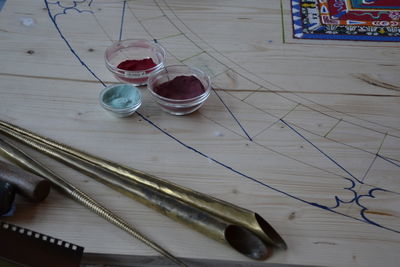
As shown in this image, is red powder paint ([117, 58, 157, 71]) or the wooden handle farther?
red powder paint ([117, 58, 157, 71])

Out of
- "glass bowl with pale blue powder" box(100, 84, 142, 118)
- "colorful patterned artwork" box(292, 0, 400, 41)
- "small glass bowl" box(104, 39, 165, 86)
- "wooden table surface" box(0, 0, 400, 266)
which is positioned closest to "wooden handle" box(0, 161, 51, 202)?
"wooden table surface" box(0, 0, 400, 266)

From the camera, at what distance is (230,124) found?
3.02 feet

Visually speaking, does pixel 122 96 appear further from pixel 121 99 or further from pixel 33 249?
pixel 33 249

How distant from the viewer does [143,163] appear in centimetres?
84

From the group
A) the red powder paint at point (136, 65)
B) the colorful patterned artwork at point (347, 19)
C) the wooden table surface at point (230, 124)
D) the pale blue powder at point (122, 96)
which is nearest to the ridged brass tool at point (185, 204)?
the wooden table surface at point (230, 124)

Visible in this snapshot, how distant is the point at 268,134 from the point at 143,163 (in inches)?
9.9

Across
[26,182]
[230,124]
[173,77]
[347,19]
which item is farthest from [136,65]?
[347,19]

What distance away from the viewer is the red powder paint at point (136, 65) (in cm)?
99

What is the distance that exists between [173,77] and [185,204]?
13.1 inches

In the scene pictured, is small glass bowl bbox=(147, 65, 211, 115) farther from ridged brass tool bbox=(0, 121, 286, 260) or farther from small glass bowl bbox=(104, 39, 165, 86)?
ridged brass tool bbox=(0, 121, 286, 260)

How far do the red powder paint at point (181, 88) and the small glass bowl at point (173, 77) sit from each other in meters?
0.01

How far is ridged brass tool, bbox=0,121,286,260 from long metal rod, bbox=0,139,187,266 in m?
0.04

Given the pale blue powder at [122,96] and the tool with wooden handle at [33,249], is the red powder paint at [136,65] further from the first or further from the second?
the tool with wooden handle at [33,249]

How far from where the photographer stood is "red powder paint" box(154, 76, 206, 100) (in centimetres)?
93
